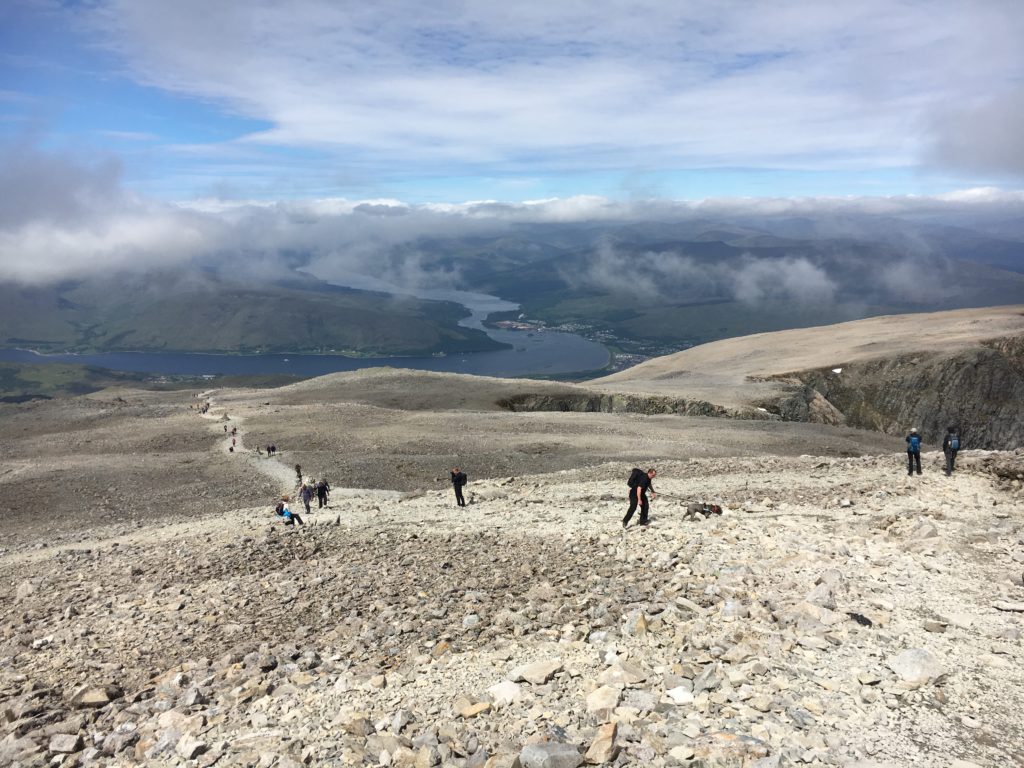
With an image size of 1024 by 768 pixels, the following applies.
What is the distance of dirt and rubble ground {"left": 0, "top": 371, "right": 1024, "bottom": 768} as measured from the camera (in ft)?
26.2

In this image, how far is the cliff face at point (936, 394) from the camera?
3184 inches

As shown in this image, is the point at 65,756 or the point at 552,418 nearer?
the point at 65,756

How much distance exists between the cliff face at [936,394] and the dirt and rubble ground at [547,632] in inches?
2590

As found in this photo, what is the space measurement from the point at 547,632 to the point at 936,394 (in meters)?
89.5

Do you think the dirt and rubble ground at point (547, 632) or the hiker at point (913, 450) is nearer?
the dirt and rubble ground at point (547, 632)

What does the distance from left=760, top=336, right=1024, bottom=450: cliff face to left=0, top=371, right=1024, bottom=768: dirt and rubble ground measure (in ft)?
216

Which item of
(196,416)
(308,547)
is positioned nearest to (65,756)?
(308,547)

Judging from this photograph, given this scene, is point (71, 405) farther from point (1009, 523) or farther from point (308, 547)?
point (1009, 523)

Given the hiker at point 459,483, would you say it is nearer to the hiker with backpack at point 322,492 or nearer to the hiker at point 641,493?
the hiker with backpack at point 322,492

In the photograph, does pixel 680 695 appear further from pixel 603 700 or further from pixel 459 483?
pixel 459 483

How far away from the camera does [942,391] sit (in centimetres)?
8244

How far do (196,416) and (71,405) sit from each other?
54.0 ft

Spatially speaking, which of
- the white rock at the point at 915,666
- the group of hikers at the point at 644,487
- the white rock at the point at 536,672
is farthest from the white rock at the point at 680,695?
the group of hikers at the point at 644,487

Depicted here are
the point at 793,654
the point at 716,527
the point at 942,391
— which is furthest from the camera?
the point at 942,391
